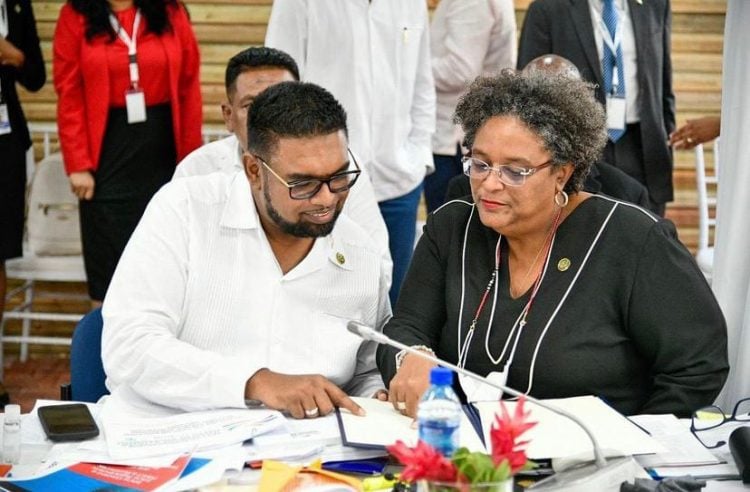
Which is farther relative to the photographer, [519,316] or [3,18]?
[3,18]

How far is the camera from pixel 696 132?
4969 mm

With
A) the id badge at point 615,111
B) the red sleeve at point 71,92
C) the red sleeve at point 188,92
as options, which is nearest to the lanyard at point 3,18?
the red sleeve at point 71,92

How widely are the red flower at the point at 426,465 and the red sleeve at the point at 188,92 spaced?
12.1 feet

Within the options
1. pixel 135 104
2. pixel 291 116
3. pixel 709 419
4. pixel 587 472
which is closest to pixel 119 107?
pixel 135 104

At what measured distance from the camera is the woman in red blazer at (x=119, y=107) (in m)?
5.06

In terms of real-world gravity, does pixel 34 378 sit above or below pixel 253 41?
below

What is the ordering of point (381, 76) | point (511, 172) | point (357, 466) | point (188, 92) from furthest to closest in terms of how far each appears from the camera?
1. point (188, 92)
2. point (381, 76)
3. point (511, 172)
4. point (357, 466)

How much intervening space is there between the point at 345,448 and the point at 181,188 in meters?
0.99

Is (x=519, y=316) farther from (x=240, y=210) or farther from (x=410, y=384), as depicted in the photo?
(x=240, y=210)

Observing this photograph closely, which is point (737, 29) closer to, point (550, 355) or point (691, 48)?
point (550, 355)

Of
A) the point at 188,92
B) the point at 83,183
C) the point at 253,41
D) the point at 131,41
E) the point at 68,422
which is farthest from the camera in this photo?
the point at 253,41

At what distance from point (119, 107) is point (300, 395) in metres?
2.89

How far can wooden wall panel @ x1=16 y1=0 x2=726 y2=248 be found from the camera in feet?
19.8

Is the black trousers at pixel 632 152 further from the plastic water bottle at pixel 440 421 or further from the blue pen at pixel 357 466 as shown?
the plastic water bottle at pixel 440 421
